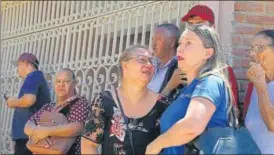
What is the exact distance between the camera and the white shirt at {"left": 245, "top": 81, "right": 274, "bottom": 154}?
3321 mm

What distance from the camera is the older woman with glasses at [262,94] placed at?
3.22 metres

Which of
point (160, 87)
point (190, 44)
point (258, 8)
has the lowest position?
point (160, 87)

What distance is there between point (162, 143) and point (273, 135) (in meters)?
0.98

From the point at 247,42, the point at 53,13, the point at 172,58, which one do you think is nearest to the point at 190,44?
the point at 172,58

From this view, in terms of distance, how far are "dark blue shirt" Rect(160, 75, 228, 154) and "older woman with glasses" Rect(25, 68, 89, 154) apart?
138 centimetres

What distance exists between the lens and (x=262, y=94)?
321 cm

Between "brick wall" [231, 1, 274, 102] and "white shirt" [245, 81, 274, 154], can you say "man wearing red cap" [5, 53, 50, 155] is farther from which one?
"white shirt" [245, 81, 274, 154]

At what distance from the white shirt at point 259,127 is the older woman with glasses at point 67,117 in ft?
4.42

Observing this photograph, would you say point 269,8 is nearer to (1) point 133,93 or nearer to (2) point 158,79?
(2) point 158,79

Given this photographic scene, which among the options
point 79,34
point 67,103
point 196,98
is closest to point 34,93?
point 67,103

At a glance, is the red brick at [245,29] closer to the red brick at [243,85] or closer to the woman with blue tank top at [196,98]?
the red brick at [243,85]

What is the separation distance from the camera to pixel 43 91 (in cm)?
519

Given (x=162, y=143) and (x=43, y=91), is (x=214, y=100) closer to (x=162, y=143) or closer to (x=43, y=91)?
(x=162, y=143)

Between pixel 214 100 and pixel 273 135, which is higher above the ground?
pixel 214 100
